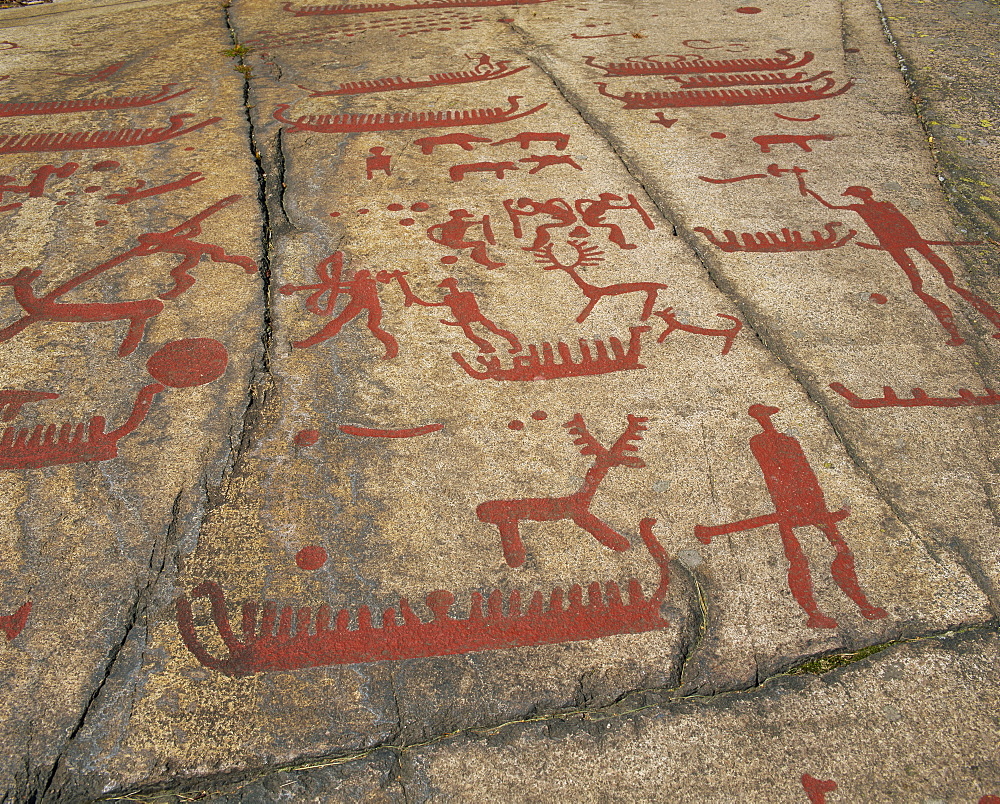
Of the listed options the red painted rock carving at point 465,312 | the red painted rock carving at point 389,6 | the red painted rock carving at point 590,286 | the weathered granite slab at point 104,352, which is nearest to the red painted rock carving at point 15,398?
the weathered granite slab at point 104,352

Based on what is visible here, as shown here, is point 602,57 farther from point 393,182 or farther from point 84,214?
point 84,214

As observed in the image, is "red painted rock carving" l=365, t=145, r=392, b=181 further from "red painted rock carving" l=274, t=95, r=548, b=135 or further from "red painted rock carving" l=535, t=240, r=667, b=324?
"red painted rock carving" l=535, t=240, r=667, b=324

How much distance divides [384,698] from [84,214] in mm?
1909

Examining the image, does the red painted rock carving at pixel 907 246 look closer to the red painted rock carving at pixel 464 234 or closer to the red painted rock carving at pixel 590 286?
the red painted rock carving at pixel 590 286

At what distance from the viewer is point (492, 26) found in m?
3.94

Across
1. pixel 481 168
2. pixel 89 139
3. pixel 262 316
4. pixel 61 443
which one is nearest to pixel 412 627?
pixel 61 443

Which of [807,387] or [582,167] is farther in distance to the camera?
[582,167]

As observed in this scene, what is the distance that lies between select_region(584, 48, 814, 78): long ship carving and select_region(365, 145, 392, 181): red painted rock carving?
1.13 m

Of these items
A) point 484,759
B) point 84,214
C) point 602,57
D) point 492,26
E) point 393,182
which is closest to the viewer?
point 484,759

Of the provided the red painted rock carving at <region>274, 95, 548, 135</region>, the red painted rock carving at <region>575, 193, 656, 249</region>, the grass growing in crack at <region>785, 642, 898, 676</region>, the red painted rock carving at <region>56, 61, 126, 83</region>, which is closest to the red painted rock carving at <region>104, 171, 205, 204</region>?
the red painted rock carving at <region>274, 95, 548, 135</region>

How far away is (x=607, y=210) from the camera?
2502mm

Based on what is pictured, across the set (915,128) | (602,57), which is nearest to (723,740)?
(915,128)

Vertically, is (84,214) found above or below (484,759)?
above

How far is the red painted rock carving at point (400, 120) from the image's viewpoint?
2984 mm
